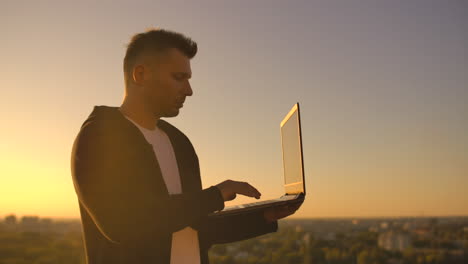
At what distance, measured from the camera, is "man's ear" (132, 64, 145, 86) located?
2.16m

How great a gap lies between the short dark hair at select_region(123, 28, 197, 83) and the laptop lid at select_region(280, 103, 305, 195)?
0.73m

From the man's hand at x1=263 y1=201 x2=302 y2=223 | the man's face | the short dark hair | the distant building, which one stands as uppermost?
the short dark hair

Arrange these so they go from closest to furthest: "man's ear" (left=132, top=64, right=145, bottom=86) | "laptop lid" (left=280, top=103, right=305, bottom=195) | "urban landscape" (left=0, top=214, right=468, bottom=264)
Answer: "man's ear" (left=132, top=64, right=145, bottom=86) → "laptop lid" (left=280, top=103, right=305, bottom=195) → "urban landscape" (left=0, top=214, right=468, bottom=264)

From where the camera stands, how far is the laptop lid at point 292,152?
2416 millimetres

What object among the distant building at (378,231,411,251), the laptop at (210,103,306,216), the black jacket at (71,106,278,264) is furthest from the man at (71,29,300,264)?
the distant building at (378,231,411,251)

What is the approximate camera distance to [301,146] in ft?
7.77

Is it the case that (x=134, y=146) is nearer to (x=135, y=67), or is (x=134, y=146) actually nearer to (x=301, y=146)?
(x=135, y=67)

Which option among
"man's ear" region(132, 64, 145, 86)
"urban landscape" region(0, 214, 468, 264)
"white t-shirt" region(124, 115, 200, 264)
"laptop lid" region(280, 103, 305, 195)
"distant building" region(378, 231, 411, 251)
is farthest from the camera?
"distant building" region(378, 231, 411, 251)

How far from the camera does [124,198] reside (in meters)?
1.69

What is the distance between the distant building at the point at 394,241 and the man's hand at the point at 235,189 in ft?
229

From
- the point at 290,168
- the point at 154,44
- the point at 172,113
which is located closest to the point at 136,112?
the point at 172,113

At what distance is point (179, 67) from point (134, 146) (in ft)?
1.63

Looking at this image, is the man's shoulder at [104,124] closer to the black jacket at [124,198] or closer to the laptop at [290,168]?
the black jacket at [124,198]

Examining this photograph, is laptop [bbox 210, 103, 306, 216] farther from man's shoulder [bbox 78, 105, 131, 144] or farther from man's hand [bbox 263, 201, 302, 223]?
man's shoulder [bbox 78, 105, 131, 144]
